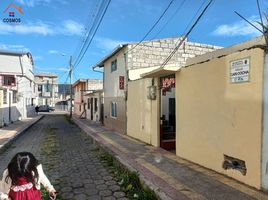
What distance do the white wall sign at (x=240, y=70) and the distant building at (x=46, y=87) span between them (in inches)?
2578

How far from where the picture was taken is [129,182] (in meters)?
6.49

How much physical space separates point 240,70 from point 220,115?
1231 millimetres

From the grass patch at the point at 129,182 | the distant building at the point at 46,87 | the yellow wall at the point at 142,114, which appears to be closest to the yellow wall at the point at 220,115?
the grass patch at the point at 129,182

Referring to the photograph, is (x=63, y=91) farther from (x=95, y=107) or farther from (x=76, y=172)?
(x=76, y=172)

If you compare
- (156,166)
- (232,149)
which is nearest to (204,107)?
(232,149)

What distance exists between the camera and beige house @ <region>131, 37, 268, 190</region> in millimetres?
5168

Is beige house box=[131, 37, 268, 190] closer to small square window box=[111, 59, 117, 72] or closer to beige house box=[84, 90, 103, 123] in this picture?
small square window box=[111, 59, 117, 72]

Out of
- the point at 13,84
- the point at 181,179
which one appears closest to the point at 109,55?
the point at 181,179

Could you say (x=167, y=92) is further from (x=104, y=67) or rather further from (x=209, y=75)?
(x=104, y=67)

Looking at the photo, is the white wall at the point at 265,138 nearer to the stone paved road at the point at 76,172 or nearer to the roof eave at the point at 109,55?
the stone paved road at the point at 76,172

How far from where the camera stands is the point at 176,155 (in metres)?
8.87

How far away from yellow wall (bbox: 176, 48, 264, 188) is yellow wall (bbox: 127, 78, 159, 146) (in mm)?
2220

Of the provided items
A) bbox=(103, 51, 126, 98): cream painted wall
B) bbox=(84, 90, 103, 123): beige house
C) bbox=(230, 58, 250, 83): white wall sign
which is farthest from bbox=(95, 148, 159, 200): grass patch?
bbox=(84, 90, 103, 123): beige house

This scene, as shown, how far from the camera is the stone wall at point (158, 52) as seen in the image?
14633 mm
